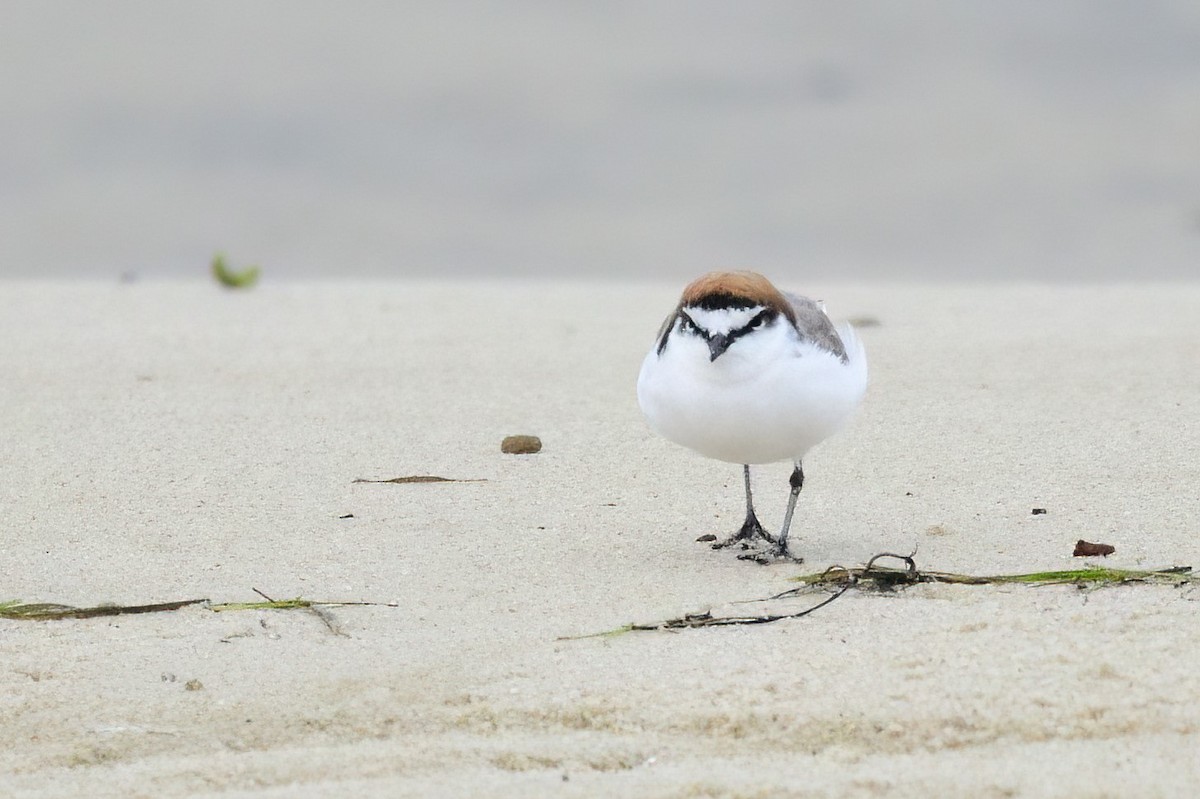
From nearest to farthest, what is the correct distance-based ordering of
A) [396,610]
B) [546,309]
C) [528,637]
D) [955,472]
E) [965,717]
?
[965,717], [528,637], [396,610], [955,472], [546,309]

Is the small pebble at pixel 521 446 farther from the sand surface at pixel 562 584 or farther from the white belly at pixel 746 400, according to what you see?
the white belly at pixel 746 400

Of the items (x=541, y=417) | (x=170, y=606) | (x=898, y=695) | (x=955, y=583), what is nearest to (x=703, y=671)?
(x=898, y=695)

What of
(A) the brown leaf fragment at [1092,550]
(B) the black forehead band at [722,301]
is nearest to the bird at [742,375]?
(B) the black forehead band at [722,301]

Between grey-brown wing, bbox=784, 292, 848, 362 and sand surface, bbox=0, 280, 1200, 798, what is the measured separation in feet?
2.30

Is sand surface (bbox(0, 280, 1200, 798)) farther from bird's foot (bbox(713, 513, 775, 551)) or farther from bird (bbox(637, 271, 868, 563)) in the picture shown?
bird (bbox(637, 271, 868, 563))

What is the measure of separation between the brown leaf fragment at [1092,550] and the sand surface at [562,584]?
0.23ft

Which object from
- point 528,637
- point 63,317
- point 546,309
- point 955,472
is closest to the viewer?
point 528,637

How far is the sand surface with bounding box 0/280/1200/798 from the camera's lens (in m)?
3.35

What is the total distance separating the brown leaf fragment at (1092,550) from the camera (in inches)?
184

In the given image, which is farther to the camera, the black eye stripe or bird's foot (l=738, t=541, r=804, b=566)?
bird's foot (l=738, t=541, r=804, b=566)

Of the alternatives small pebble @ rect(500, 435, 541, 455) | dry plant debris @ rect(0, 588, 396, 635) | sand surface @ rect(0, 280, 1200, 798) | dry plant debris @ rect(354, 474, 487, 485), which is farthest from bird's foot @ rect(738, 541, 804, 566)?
small pebble @ rect(500, 435, 541, 455)

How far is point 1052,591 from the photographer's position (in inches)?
166

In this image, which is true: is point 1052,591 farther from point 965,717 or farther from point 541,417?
point 541,417

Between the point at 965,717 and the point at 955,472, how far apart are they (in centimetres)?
274
